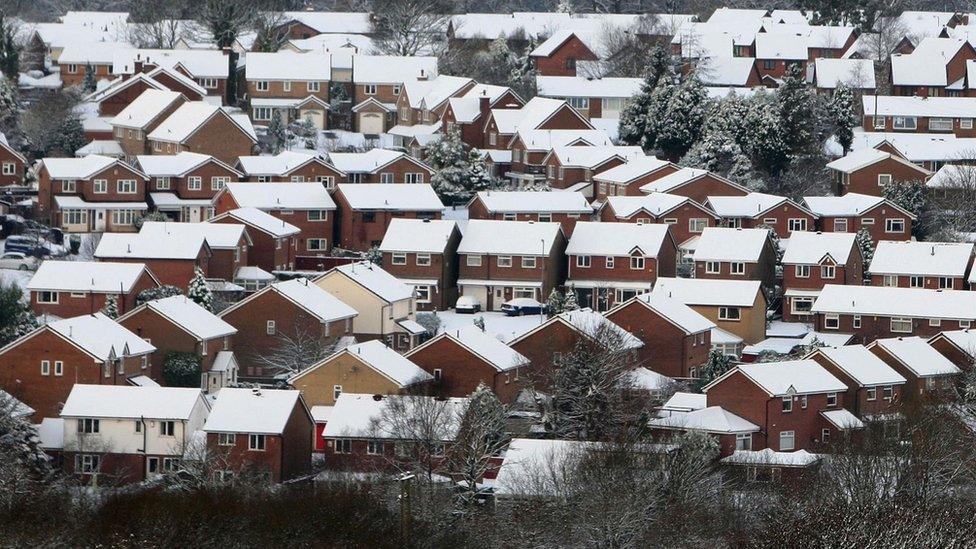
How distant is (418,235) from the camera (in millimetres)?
59688

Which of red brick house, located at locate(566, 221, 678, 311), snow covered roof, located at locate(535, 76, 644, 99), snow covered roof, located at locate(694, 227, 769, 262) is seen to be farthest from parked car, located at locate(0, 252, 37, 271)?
snow covered roof, located at locate(535, 76, 644, 99)

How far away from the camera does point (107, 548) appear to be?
34.9m

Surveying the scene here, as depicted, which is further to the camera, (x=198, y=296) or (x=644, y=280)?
(x=644, y=280)

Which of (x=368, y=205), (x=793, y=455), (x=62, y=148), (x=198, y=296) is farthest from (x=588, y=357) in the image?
(x=62, y=148)

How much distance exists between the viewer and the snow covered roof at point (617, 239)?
59500mm

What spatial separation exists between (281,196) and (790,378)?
18164 millimetres

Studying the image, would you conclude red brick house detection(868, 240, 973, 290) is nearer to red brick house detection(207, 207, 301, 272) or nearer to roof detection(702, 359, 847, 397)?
roof detection(702, 359, 847, 397)

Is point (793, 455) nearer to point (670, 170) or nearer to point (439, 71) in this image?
point (670, 170)

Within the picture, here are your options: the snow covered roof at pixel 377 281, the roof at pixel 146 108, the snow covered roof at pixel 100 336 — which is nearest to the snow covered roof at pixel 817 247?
the snow covered roof at pixel 377 281

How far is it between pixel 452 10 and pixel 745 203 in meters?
31.1

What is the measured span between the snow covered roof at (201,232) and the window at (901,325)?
1475 cm

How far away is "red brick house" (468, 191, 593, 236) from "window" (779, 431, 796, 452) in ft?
51.3

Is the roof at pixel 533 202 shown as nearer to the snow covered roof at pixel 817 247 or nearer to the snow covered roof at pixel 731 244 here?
the snow covered roof at pixel 731 244

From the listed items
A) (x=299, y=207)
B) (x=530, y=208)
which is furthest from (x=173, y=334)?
(x=530, y=208)
